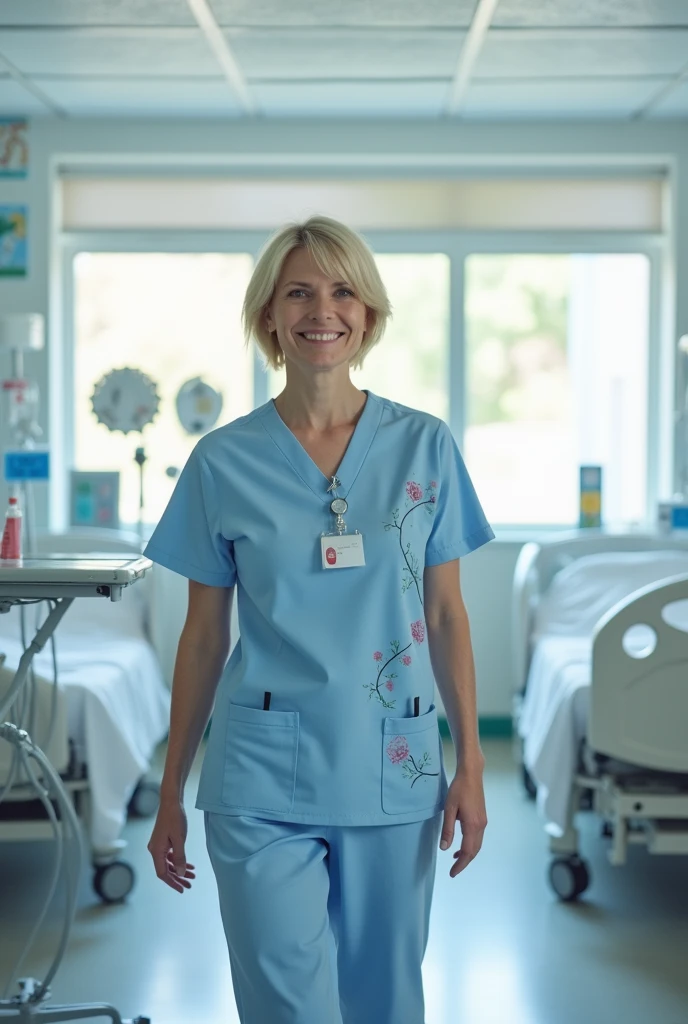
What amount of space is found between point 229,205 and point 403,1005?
3990 mm

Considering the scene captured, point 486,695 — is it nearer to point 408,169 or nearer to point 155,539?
point 408,169

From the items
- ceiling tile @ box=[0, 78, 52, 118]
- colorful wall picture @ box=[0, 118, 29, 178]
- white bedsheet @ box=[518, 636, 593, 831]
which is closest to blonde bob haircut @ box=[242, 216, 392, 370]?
white bedsheet @ box=[518, 636, 593, 831]

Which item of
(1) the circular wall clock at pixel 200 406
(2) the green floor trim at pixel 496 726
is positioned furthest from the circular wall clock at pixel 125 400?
(2) the green floor trim at pixel 496 726

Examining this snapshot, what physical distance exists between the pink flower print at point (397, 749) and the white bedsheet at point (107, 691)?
62.6 inches

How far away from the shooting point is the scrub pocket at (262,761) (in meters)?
1.51

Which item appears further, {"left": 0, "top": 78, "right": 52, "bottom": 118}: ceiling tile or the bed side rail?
{"left": 0, "top": 78, "right": 52, "bottom": 118}: ceiling tile

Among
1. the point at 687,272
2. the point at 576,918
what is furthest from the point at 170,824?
the point at 687,272

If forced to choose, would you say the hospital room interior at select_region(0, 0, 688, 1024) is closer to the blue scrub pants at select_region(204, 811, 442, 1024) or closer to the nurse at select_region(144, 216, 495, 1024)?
the nurse at select_region(144, 216, 495, 1024)

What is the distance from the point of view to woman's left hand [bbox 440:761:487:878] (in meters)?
1.58

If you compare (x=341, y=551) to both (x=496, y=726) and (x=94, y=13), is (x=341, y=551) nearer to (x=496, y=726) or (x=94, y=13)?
(x=94, y=13)

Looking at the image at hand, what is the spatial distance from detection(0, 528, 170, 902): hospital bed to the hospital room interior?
1cm

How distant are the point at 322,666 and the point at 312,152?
3.66m

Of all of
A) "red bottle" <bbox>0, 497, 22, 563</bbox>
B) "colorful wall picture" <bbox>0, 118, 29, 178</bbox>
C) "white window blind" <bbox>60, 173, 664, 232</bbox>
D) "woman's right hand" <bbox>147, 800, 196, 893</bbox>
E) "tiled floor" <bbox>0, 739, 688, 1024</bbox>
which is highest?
"colorful wall picture" <bbox>0, 118, 29, 178</bbox>

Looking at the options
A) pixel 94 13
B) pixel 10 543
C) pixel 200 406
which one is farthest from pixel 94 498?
pixel 10 543
